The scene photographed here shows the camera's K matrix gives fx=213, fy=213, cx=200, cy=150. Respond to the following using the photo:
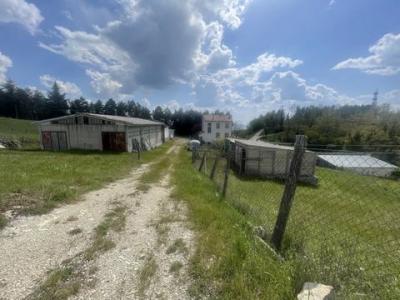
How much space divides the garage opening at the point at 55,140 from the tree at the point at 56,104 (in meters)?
51.1

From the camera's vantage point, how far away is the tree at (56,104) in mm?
64438

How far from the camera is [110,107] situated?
238 ft

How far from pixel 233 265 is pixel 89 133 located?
21248 millimetres

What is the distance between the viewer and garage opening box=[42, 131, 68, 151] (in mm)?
21469

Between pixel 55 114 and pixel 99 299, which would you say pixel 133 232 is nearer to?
pixel 99 299

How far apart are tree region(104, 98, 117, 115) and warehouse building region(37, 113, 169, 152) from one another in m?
54.0

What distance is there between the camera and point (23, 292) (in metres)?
2.70

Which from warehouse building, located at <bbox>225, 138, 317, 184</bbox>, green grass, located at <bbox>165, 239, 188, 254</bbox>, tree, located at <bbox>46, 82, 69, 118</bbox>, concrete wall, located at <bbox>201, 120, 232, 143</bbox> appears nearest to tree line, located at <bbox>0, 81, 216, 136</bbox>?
tree, located at <bbox>46, 82, 69, 118</bbox>

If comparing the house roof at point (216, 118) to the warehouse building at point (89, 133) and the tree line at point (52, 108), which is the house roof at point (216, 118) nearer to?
the tree line at point (52, 108)

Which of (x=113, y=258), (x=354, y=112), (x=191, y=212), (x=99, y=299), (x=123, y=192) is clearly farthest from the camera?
(x=354, y=112)

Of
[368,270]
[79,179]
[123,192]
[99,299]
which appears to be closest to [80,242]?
[99,299]

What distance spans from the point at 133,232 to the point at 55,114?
245 feet

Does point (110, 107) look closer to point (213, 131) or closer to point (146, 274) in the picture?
point (213, 131)

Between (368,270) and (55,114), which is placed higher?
(55,114)
